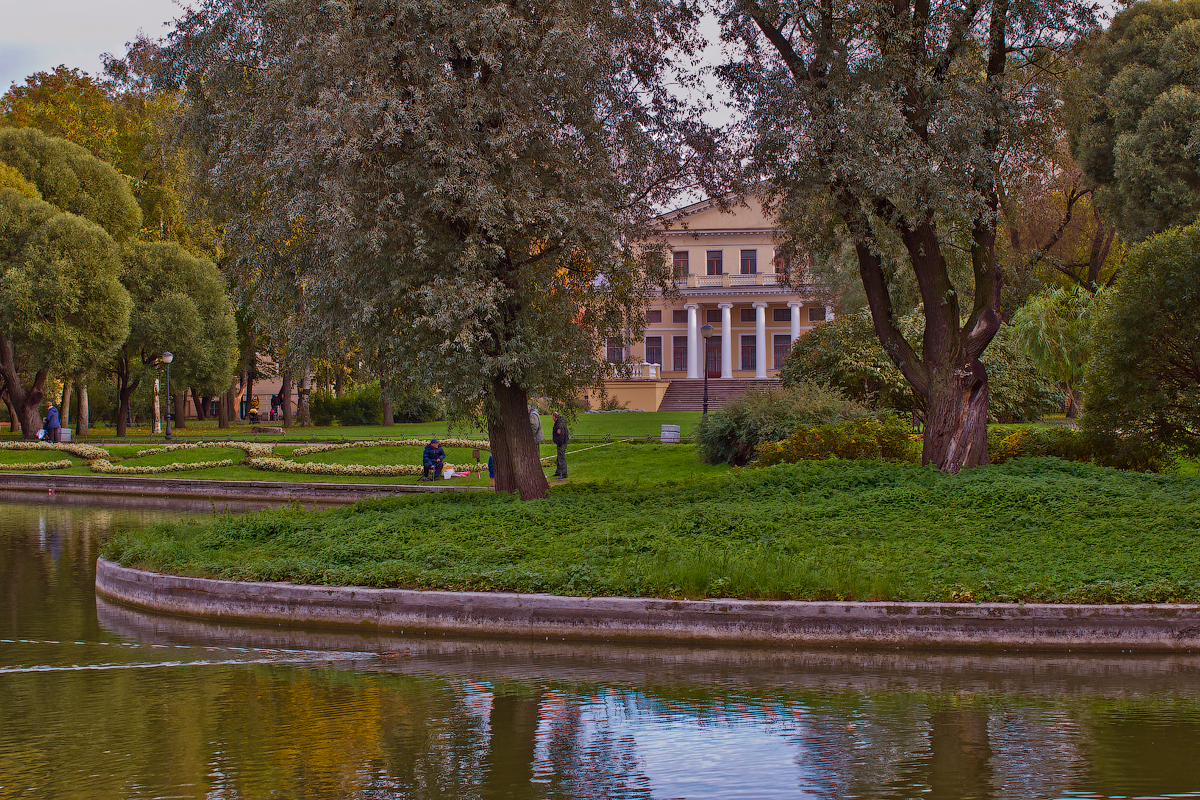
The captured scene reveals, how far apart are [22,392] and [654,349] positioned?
38016mm

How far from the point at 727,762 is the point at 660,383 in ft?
148

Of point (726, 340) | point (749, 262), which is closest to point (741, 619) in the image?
point (726, 340)

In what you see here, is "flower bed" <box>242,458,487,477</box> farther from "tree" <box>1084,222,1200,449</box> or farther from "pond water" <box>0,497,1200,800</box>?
"pond water" <box>0,497,1200,800</box>

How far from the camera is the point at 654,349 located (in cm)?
6594

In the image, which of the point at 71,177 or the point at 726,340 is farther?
the point at 726,340

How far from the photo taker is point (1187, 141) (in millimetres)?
28875

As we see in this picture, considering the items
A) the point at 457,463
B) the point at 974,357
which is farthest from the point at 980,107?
the point at 457,463

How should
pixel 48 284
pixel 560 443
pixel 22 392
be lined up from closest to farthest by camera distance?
pixel 560 443
pixel 48 284
pixel 22 392

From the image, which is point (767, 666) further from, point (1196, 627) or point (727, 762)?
point (1196, 627)

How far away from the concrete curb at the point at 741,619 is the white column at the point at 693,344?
49979mm

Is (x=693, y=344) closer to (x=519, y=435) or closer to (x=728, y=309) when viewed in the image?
(x=728, y=309)

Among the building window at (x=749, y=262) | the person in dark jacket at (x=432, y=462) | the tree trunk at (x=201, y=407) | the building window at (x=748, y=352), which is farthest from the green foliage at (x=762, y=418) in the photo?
the tree trunk at (x=201, y=407)

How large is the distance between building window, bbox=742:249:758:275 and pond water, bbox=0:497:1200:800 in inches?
2171

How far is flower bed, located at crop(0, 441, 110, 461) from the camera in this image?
29.3 metres
